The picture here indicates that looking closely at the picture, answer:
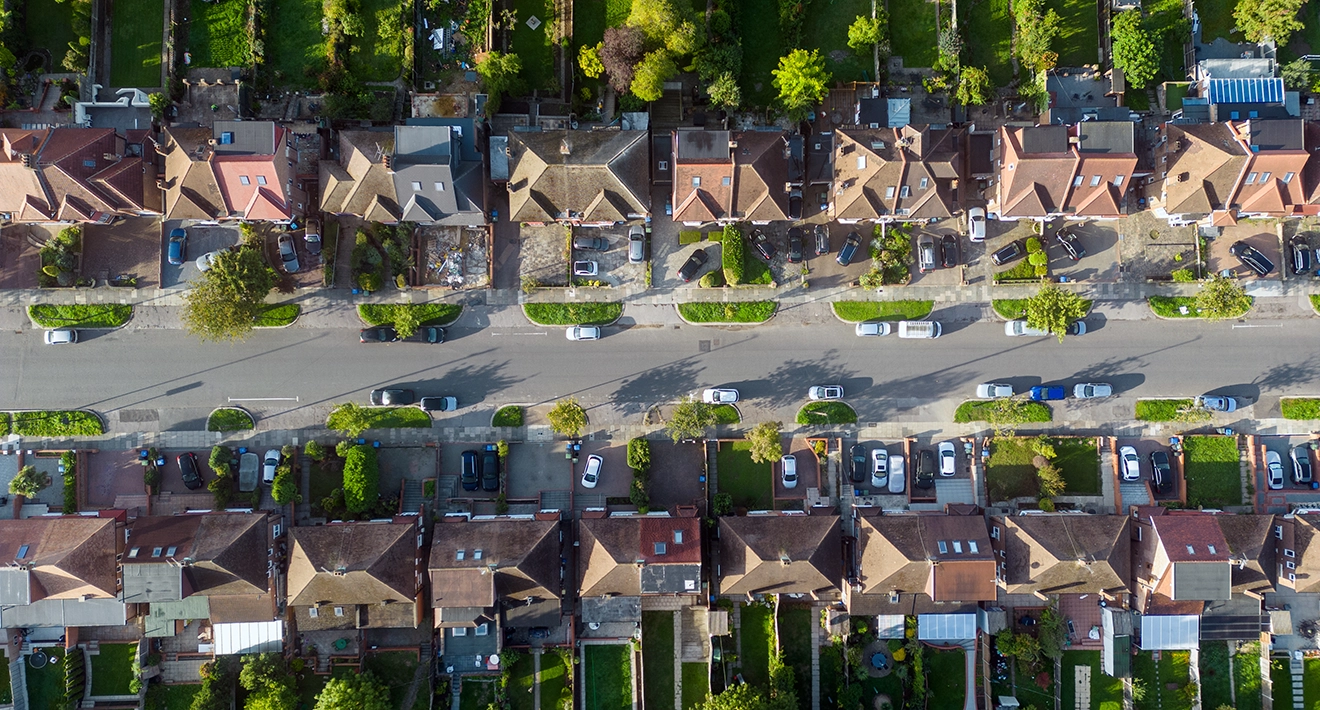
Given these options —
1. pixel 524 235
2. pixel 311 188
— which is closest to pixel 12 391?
pixel 311 188

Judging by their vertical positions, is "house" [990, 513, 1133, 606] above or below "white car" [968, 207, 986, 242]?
below

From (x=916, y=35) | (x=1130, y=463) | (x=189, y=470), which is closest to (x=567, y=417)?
(x=189, y=470)

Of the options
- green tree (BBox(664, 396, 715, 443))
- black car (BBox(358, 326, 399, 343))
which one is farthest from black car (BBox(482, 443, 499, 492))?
green tree (BBox(664, 396, 715, 443))

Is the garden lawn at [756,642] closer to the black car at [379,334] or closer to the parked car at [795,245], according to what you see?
the parked car at [795,245]

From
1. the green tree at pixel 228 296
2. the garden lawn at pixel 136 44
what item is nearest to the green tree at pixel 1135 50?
the green tree at pixel 228 296

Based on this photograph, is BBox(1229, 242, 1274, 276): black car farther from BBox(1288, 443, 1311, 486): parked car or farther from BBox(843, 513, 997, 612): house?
BBox(843, 513, 997, 612): house

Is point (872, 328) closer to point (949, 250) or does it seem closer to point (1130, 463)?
point (949, 250)
